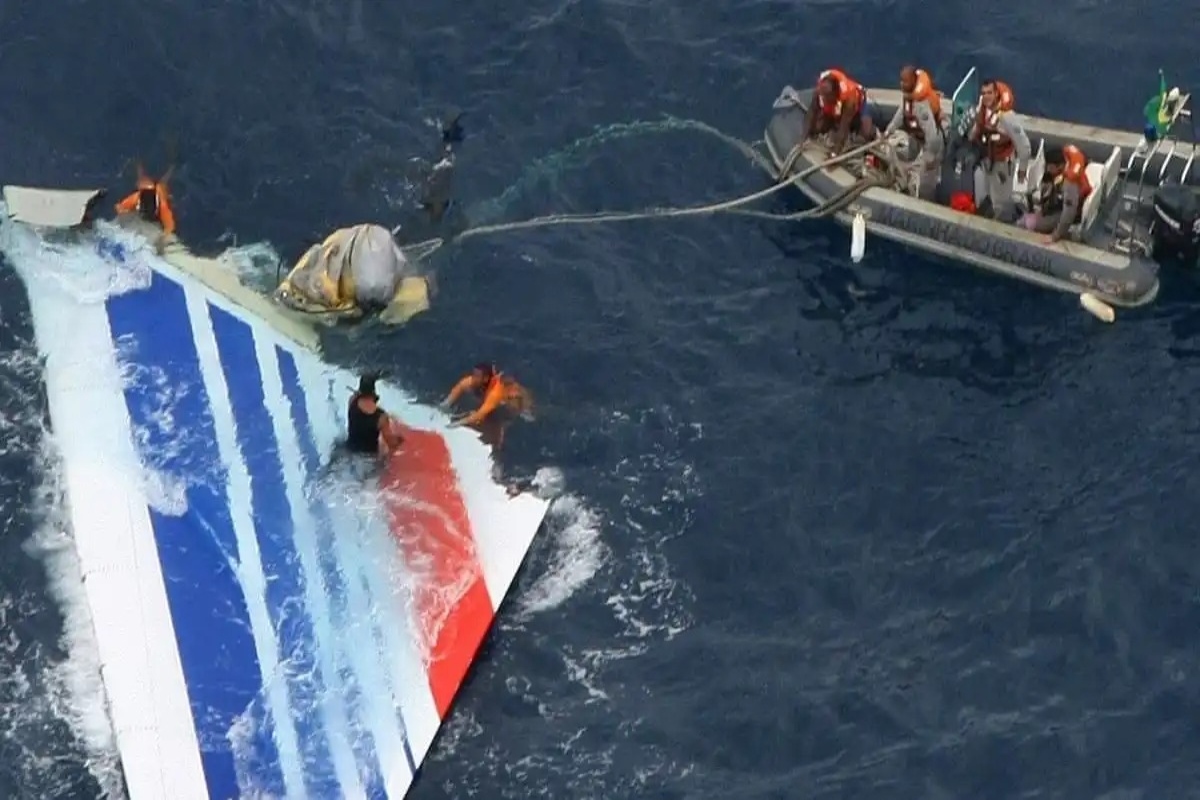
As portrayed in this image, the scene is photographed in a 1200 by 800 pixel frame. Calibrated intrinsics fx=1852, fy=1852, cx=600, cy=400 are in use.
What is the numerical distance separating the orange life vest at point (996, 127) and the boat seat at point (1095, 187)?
1.54 m

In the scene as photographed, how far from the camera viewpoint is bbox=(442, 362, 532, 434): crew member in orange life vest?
30.6m

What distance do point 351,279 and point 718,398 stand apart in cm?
671

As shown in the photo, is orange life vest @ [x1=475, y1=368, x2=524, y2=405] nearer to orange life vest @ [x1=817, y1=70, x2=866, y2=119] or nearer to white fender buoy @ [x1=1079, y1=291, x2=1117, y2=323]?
orange life vest @ [x1=817, y1=70, x2=866, y2=119]

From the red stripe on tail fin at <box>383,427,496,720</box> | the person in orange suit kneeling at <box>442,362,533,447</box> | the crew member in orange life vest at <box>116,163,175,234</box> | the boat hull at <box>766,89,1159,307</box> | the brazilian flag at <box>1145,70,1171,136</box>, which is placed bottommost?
the red stripe on tail fin at <box>383,427,496,720</box>

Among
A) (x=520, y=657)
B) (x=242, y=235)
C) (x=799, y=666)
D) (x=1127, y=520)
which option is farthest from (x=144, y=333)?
(x=1127, y=520)

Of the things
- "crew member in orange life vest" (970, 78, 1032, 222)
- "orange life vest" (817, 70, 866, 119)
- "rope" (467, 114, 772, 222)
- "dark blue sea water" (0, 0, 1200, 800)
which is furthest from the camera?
"rope" (467, 114, 772, 222)

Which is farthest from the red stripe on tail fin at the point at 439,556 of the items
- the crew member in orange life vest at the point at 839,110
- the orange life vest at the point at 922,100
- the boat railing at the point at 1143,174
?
the boat railing at the point at 1143,174

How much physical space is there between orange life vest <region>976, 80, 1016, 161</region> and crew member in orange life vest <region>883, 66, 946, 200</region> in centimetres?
81

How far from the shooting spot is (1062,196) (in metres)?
33.2

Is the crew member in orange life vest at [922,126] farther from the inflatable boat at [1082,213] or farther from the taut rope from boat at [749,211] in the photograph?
the taut rope from boat at [749,211]

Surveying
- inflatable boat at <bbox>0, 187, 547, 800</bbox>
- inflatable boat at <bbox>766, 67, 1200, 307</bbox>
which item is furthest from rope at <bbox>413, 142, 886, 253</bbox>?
inflatable boat at <bbox>0, 187, 547, 800</bbox>

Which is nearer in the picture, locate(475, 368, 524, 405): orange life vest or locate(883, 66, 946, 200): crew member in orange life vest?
locate(475, 368, 524, 405): orange life vest

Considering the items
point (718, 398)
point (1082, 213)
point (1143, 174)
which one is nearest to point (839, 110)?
point (1082, 213)

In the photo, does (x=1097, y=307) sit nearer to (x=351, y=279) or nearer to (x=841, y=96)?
(x=841, y=96)
